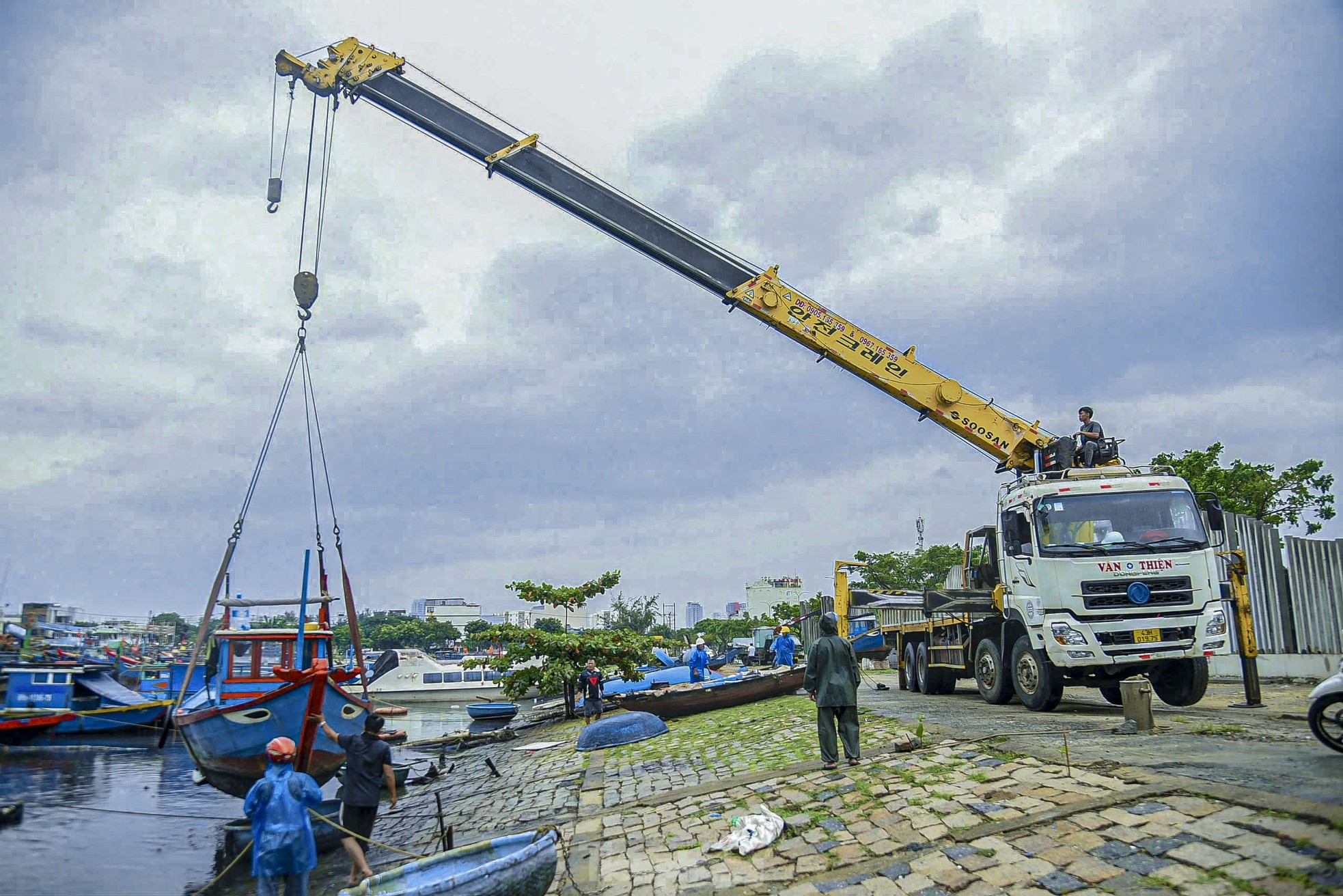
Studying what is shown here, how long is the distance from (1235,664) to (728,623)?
80.4 m

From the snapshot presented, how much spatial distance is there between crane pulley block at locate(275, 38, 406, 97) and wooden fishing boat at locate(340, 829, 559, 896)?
44.3 feet

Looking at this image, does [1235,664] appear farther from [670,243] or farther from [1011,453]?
[670,243]

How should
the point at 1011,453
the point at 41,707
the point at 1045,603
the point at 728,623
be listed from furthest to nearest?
the point at 728,623, the point at 41,707, the point at 1011,453, the point at 1045,603

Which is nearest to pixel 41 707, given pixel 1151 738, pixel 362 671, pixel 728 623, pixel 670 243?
pixel 362 671

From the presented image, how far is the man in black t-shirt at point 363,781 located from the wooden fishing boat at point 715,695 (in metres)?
11.8

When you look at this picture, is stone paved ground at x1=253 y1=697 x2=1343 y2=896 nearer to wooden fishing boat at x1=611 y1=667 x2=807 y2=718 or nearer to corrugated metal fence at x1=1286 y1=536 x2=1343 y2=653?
wooden fishing boat at x1=611 y1=667 x2=807 y2=718

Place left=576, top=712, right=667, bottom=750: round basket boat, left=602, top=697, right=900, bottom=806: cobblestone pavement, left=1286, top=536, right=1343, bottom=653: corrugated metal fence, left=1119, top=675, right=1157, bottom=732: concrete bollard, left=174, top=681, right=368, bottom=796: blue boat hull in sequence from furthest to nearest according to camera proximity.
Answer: left=576, top=712, right=667, bottom=750: round basket boat, left=1286, top=536, right=1343, bottom=653: corrugated metal fence, left=174, top=681, right=368, bottom=796: blue boat hull, left=602, top=697, right=900, bottom=806: cobblestone pavement, left=1119, top=675, right=1157, bottom=732: concrete bollard

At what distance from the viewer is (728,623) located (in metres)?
96.0

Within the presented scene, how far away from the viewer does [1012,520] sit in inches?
504

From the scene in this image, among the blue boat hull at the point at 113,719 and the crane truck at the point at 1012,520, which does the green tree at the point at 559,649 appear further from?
the blue boat hull at the point at 113,719

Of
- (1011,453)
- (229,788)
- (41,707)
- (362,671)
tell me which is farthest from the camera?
(41,707)

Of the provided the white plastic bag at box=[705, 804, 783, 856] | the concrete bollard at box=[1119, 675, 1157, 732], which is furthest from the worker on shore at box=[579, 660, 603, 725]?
the concrete bollard at box=[1119, 675, 1157, 732]

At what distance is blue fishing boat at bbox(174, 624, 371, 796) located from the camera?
14914 mm

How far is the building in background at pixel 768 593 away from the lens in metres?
132
